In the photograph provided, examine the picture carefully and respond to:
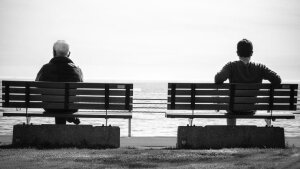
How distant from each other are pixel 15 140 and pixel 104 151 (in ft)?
5.44

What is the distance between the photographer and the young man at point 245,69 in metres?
8.20

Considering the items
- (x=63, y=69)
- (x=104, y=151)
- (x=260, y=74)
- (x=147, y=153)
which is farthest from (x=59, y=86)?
(x=260, y=74)

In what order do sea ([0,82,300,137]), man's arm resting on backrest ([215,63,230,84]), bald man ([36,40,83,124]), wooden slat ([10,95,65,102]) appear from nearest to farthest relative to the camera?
wooden slat ([10,95,65,102]) → man's arm resting on backrest ([215,63,230,84]) → bald man ([36,40,83,124]) → sea ([0,82,300,137])

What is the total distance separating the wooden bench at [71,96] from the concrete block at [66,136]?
192 mm

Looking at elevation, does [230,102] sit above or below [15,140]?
above

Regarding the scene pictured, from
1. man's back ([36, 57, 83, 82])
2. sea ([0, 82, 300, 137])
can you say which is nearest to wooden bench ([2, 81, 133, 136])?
man's back ([36, 57, 83, 82])

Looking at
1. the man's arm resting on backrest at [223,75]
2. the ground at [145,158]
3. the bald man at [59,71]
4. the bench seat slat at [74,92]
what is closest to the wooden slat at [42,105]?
the bench seat slat at [74,92]

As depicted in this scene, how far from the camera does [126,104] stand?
303 inches

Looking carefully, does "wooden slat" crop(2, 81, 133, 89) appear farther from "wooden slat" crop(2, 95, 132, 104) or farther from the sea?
the sea

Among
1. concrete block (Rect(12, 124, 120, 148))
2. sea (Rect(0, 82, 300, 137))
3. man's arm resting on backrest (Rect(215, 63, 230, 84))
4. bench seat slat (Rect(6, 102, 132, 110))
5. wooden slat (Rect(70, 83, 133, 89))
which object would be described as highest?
man's arm resting on backrest (Rect(215, 63, 230, 84))

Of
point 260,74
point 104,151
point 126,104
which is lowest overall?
point 104,151

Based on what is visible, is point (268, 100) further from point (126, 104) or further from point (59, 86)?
point (59, 86)

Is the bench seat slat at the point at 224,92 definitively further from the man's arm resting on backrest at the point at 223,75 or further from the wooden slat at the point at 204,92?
the man's arm resting on backrest at the point at 223,75

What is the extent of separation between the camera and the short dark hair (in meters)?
8.23
